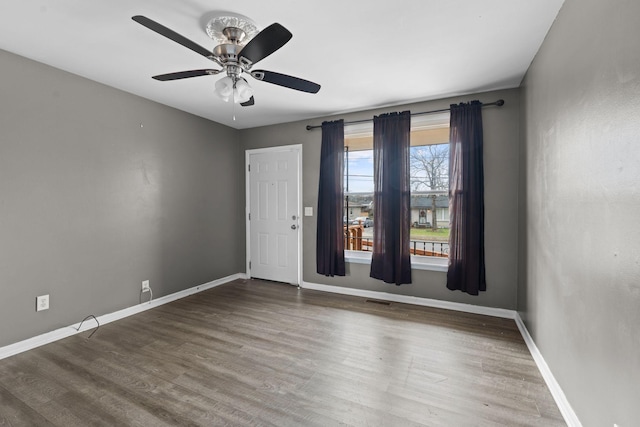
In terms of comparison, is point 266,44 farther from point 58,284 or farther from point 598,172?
point 58,284

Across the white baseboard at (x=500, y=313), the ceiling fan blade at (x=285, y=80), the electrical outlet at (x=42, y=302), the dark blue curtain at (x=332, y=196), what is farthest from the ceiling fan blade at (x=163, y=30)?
the white baseboard at (x=500, y=313)

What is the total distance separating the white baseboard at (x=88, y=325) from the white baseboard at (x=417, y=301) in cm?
163

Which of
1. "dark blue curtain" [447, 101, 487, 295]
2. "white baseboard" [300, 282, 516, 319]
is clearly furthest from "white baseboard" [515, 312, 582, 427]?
"dark blue curtain" [447, 101, 487, 295]

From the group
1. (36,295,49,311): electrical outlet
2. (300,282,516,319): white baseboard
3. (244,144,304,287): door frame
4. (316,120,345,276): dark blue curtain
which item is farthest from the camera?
(244,144,304,287): door frame

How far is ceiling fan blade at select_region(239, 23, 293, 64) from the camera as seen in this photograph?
1.57m

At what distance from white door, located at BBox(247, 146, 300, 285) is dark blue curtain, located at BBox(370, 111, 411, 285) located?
1.29 m

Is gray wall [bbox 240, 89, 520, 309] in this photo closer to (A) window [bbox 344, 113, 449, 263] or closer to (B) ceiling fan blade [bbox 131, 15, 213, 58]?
(A) window [bbox 344, 113, 449, 263]

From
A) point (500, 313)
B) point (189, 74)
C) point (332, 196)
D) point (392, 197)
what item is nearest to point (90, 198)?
point (189, 74)

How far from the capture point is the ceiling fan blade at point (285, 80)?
2096 millimetres

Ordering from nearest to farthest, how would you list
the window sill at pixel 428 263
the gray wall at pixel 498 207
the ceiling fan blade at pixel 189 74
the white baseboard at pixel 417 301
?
the ceiling fan blade at pixel 189 74, the gray wall at pixel 498 207, the white baseboard at pixel 417 301, the window sill at pixel 428 263

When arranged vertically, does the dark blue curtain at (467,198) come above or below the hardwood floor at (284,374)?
above

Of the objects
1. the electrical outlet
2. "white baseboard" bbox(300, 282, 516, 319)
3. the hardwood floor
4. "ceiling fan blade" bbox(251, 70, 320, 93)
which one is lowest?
the hardwood floor

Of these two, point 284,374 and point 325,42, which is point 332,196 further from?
point 284,374

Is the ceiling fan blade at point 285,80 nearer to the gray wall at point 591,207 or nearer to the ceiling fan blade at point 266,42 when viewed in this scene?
the ceiling fan blade at point 266,42
